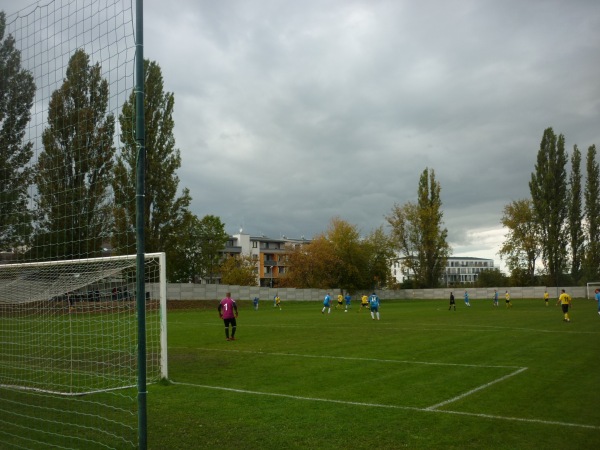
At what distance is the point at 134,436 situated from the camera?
8.01 metres

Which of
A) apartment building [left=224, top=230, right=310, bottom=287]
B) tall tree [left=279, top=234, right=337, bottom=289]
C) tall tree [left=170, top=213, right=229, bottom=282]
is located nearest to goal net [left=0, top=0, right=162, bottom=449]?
tall tree [left=279, top=234, right=337, bottom=289]

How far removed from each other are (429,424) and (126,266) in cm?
677

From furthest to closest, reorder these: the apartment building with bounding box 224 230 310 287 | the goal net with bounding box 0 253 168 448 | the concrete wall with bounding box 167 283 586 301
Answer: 1. the apartment building with bounding box 224 230 310 287
2. the concrete wall with bounding box 167 283 586 301
3. the goal net with bounding box 0 253 168 448

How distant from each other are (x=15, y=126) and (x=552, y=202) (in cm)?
7055

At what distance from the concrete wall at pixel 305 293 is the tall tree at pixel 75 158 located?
47342mm

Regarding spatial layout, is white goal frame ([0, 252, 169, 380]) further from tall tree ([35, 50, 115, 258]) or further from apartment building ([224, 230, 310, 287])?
apartment building ([224, 230, 310, 287])

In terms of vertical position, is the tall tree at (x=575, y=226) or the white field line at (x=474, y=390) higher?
the tall tree at (x=575, y=226)

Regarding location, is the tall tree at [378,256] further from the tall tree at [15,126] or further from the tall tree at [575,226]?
the tall tree at [15,126]

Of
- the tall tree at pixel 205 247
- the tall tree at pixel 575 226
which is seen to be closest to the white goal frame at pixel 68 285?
the tall tree at pixel 575 226

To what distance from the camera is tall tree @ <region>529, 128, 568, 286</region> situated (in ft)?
224

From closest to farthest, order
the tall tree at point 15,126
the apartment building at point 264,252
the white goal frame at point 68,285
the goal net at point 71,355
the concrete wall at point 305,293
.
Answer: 1. the goal net at point 71,355
2. the tall tree at point 15,126
3. the white goal frame at point 68,285
4. the concrete wall at point 305,293
5. the apartment building at point 264,252

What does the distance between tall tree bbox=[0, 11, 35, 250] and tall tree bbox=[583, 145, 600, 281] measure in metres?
72.7

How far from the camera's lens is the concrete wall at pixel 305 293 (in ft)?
188

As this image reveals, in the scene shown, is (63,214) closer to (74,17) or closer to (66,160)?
(66,160)
